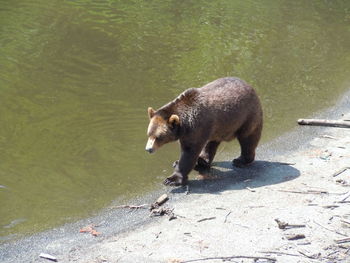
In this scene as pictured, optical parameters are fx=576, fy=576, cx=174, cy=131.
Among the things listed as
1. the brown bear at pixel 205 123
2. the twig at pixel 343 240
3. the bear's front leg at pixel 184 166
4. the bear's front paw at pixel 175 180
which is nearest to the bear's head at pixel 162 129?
the brown bear at pixel 205 123

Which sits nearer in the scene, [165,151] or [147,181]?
[147,181]

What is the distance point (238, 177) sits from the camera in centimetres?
953

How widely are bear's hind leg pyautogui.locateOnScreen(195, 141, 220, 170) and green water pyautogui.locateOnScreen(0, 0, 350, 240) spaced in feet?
1.89

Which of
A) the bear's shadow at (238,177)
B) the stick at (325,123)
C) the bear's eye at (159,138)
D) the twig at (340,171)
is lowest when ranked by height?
the bear's shadow at (238,177)

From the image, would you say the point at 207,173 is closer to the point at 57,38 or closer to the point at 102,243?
the point at 102,243

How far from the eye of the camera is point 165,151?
10.6 m

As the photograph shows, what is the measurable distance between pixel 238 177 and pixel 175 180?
1106mm

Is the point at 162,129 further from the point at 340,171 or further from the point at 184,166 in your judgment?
the point at 340,171

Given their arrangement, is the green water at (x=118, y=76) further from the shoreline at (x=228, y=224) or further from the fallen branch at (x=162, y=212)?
the fallen branch at (x=162, y=212)

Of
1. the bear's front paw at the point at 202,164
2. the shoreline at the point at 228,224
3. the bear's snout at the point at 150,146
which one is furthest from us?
the bear's front paw at the point at 202,164

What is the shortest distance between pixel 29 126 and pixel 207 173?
3.78 m

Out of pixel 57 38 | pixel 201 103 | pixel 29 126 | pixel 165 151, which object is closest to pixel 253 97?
pixel 201 103

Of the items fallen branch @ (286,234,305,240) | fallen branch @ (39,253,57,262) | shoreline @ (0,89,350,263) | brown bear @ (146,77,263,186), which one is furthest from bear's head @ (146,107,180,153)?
fallen branch @ (286,234,305,240)

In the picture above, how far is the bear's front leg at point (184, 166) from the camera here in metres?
9.07
